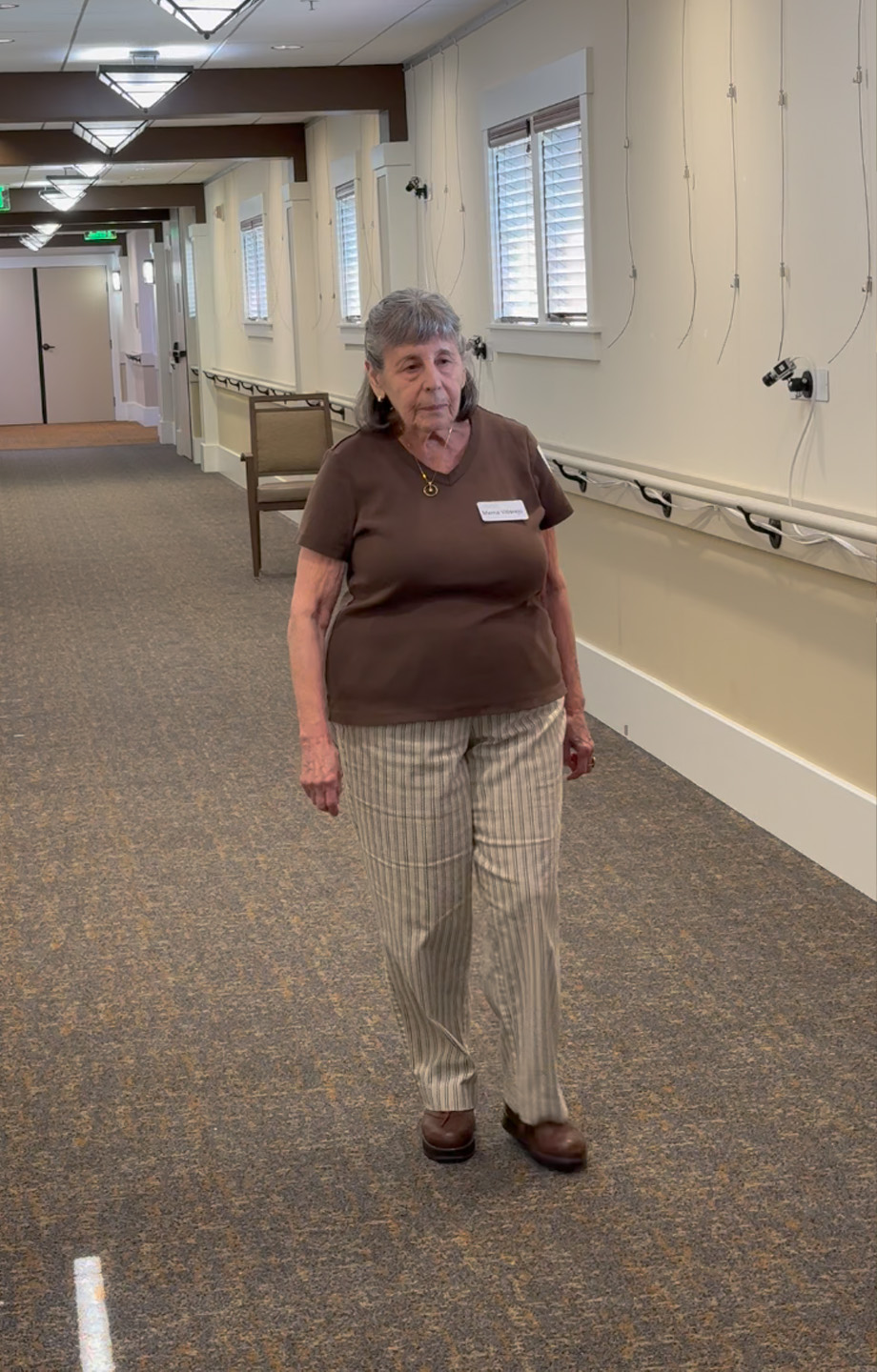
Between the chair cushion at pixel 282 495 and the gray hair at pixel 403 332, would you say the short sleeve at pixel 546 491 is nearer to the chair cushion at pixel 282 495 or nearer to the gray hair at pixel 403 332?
the gray hair at pixel 403 332

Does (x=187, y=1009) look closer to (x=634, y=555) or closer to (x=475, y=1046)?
(x=475, y=1046)

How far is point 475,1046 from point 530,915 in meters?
0.77

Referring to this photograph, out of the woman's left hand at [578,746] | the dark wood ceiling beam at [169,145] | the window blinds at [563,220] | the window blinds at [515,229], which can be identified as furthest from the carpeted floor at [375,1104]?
the dark wood ceiling beam at [169,145]

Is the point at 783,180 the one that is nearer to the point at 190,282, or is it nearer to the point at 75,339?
the point at 190,282

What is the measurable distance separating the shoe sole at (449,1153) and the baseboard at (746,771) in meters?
1.61

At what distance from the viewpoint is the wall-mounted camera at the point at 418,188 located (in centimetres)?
792

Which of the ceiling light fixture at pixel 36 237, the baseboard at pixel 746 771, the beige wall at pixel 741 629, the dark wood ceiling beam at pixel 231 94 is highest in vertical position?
the ceiling light fixture at pixel 36 237

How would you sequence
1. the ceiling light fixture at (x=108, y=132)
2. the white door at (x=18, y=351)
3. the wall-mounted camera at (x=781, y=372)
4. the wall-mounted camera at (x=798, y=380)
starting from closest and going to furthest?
the wall-mounted camera at (x=798, y=380)
the wall-mounted camera at (x=781, y=372)
the ceiling light fixture at (x=108, y=132)
the white door at (x=18, y=351)

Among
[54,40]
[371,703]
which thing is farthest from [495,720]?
[54,40]

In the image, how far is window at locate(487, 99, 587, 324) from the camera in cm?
590

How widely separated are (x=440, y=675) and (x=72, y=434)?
2204cm

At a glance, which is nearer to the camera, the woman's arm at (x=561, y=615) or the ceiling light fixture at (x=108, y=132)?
the woman's arm at (x=561, y=615)

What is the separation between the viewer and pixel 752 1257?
2.50 meters

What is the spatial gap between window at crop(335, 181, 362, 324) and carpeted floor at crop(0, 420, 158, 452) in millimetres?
11274
